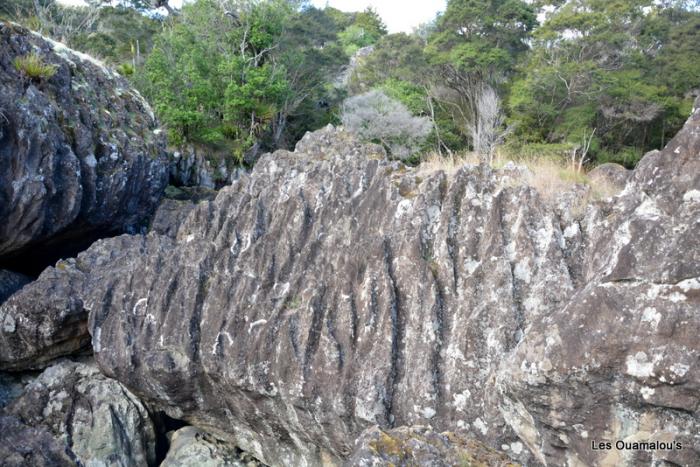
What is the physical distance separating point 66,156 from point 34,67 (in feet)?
6.56

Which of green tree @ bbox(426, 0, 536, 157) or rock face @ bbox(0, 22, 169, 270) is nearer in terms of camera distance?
rock face @ bbox(0, 22, 169, 270)

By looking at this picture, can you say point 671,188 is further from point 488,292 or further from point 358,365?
point 358,365

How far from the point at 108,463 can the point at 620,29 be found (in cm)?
2595

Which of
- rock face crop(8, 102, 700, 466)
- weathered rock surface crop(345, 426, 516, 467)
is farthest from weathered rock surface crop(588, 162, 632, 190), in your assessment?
weathered rock surface crop(345, 426, 516, 467)

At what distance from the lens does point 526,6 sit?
28422mm

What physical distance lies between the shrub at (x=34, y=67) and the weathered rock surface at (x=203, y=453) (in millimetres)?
8263

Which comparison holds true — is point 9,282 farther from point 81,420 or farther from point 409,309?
point 409,309

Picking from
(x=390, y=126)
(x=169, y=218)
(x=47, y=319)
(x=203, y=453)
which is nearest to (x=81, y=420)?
(x=47, y=319)

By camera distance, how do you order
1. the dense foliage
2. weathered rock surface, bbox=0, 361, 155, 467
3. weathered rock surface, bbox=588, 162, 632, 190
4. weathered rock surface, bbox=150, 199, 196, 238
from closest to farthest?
weathered rock surface, bbox=588, 162, 632, 190 < weathered rock surface, bbox=0, 361, 155, 467 < weathered rock surface, bbox=150, 199, 196, 238 < the dense foliage

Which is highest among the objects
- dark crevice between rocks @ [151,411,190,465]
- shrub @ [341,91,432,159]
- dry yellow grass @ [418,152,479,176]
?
shrub @ [341,91,432,159]

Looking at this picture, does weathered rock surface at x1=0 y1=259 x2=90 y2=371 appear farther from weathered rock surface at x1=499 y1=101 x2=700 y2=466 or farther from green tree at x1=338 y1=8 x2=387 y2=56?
green tree at x1=338 y1=8 x2=387 y2=56

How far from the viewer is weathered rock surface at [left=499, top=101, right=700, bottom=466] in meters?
4.38

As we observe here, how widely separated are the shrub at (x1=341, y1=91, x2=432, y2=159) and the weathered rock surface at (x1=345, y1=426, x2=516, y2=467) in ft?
67.9

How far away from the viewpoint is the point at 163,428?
10141 mm
